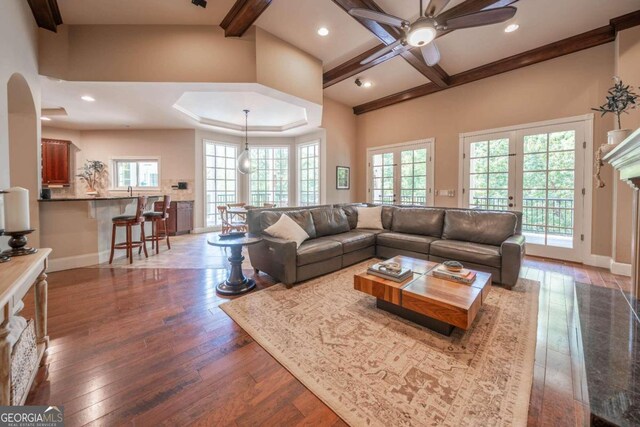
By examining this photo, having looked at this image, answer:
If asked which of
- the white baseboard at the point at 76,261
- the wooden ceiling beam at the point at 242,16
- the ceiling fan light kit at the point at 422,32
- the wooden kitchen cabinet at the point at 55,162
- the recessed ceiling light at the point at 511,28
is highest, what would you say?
the recessed ceiling light at the point at 511,28

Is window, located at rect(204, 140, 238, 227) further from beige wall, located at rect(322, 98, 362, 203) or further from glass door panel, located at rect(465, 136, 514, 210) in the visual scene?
glass door panel, located at rect(465, 136, 514, 210)

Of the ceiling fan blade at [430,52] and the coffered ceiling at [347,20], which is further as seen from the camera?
the coffered ceiling at [347,20]

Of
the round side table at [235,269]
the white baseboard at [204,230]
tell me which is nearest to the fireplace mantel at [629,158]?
the round side table at [235,269]

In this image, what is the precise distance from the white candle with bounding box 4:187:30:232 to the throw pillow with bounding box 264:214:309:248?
2.05 metres

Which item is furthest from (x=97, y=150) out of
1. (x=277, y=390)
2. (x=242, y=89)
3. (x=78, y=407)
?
(x=277, y=390)

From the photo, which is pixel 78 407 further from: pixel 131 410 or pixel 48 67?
Result: pixel 48 67

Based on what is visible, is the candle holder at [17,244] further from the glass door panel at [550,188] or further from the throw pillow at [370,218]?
the glass door panel at [550,188]

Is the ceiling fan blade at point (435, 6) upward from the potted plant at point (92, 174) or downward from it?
upward

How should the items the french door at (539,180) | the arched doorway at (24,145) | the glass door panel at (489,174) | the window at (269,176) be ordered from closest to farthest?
the arched doorway at (24,145) < the french door at (539,180) < the glass door panel at (489,174) < the window at (269,176)

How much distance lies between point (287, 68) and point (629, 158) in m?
3.83

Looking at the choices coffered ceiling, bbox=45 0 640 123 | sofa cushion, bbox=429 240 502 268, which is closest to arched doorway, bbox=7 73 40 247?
coffered ceiling, bbox=45 0 640 123

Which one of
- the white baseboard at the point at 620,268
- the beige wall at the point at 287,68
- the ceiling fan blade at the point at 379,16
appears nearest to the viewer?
the ceiling fan blade at the point at 379,16

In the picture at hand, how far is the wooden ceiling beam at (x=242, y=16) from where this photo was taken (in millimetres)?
2855

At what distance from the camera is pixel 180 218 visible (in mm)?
6270
